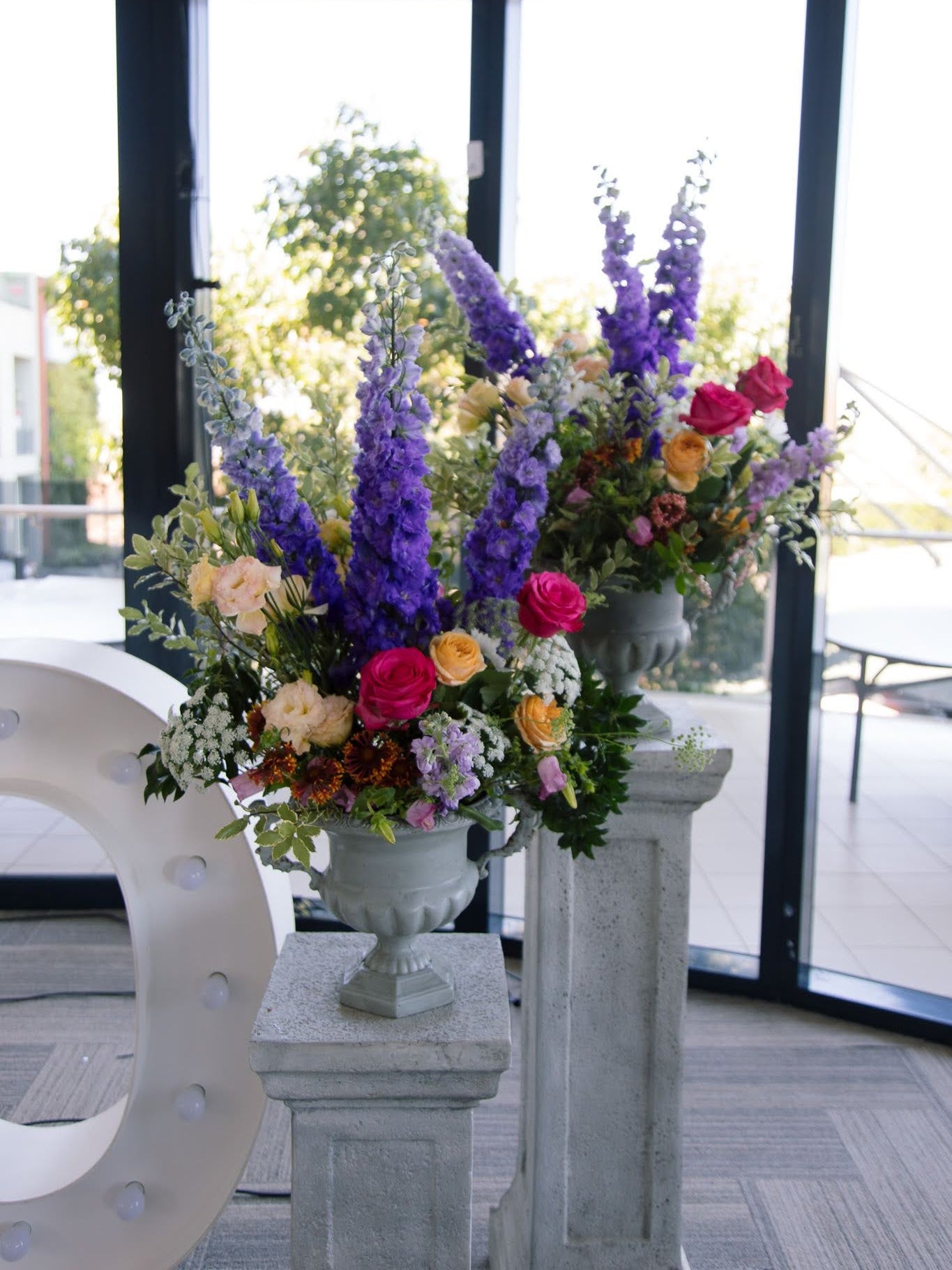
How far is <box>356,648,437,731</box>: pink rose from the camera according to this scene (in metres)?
1.07

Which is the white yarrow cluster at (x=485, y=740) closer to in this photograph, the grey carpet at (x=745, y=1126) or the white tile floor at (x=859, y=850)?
the grey carpet at (x=745, y=1126)

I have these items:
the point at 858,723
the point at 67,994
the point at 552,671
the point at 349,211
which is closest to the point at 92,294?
the point at 349,211

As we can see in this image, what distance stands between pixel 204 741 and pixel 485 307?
68 centimetres

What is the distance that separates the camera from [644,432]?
61.0 inches

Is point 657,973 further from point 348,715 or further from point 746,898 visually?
point 746,898

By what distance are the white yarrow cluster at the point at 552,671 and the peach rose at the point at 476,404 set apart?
425mm

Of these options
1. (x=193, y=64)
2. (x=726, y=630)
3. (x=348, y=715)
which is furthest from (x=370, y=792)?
(x=193, y=64)

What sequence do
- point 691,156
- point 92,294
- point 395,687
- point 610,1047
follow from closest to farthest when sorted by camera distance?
1. point 395,687
2. point 610,1047
3. point 691,156
4. point 92,294

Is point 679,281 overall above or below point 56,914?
above

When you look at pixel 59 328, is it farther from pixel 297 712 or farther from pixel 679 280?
pixel 297 712

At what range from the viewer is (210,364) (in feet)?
3.72

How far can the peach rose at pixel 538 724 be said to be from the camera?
3.81 ft

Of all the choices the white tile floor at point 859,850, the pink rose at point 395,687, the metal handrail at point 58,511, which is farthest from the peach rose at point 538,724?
the metal handrail at point 58,511

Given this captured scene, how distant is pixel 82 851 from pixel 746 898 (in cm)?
170
